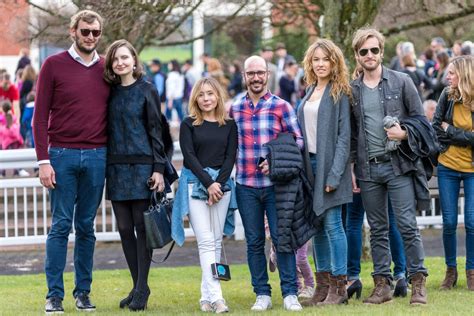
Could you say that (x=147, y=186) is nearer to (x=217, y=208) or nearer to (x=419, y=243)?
(x=217, y=208)

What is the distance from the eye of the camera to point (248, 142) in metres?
8.95

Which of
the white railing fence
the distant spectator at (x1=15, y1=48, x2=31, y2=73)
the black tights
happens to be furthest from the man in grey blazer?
the distant spectator at (x1=15, y1=48, x2=31, y2=73)

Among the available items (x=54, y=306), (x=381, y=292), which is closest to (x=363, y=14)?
(x=381, y=292)

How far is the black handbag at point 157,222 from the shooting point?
29.1 ft

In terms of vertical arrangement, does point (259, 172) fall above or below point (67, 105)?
below

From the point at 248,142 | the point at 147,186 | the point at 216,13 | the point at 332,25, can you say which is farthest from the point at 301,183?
the point at 216,13

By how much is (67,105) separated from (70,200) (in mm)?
774

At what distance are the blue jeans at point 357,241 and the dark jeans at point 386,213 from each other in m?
0.51

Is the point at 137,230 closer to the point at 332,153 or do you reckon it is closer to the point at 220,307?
the point at 220,307

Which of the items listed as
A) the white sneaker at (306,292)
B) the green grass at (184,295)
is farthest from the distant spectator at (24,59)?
the white sneaker at (306,292)

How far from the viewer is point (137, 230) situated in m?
9.06

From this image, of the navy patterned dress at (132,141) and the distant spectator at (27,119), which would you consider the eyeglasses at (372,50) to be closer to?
the navy patterned dress at (132,141)

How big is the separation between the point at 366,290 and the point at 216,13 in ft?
25.3

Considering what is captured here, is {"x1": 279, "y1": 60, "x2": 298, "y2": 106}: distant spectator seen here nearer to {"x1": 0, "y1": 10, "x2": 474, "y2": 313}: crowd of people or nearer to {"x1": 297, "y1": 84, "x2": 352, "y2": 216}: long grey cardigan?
{"x1": 0, "y1": 10, "x2": 474, "y2": 313}: crowd of people
